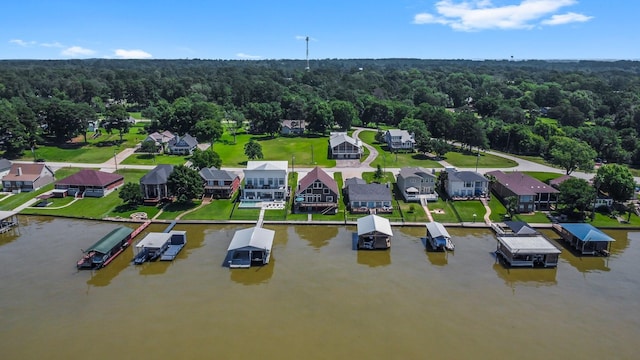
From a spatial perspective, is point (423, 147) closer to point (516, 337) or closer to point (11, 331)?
point (516, 337)

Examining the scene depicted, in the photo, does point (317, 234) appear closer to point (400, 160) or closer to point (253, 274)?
point (253, 274)

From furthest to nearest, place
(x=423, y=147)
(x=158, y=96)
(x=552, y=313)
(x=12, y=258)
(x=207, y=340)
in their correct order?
(x=158, y=96) → (x=423, y=147) → (x=12, y=258) → (x=552, y=313) → (x=207, y=340)

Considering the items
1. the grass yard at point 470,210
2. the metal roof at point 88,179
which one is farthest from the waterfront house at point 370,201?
the metal roof at point 88,179

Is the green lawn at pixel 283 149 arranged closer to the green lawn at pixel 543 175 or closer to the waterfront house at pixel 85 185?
the waterfront house at pixel 85 185

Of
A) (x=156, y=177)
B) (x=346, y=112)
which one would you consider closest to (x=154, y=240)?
(x=156, y=177)

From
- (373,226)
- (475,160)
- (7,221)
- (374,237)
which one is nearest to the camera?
(374,237)

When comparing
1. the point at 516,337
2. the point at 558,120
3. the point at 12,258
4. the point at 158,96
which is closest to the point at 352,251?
the point at 516,337
